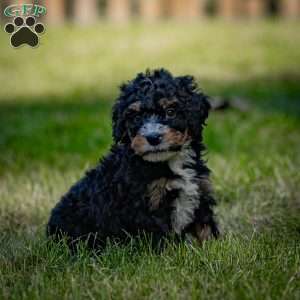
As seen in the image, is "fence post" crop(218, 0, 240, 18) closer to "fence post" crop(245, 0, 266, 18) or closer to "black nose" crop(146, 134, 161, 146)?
"fence post" crop(245, 0, 266, 18)

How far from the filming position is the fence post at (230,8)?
2123cm

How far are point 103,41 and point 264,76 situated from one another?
4679 millimetres

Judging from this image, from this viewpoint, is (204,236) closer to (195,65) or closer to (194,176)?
(194,176)

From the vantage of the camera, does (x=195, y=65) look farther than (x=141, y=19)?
No

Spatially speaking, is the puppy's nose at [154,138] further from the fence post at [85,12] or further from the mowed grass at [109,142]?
the fence post at [85,12]

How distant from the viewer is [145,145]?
5012 millimetres

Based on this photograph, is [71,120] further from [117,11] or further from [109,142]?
[117,11]

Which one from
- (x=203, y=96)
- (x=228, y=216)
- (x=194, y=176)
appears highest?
(x=203, y=96)

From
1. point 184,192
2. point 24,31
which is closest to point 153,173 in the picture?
point 184,192

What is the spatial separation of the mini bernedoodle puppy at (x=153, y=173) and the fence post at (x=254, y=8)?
54.7ft

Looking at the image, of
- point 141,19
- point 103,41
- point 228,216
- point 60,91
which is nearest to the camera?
point 228,216

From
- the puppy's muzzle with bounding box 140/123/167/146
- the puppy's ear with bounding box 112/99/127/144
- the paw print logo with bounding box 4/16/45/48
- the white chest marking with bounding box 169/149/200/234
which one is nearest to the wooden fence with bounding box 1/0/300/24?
the paw print logo with bounding box 4/16/45/48

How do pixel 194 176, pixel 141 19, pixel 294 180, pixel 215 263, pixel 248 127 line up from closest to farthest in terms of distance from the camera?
1. pixel 215 263
2. pixel 194 176
3. pixel 294 180
4. pixel 248 127
5. pixel 141 19

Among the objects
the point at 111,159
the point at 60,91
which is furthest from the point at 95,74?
the point at 111,159
